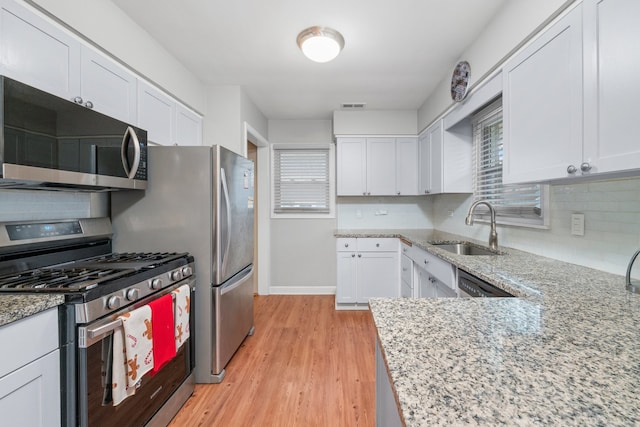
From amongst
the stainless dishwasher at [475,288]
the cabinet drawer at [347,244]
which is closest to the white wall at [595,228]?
the stainless dishwasher at [475,288]

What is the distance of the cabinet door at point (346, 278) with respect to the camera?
328cm

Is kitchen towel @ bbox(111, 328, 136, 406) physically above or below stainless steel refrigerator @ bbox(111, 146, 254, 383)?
below

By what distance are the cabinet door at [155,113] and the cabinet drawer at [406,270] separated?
2510 mm

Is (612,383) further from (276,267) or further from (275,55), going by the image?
(276,267)

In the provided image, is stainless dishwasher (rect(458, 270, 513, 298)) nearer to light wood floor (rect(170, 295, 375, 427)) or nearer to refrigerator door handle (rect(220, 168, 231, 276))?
light wood floor (rect(170, 295, 375, 427))

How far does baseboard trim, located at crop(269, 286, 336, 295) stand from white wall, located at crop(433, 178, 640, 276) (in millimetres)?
2497

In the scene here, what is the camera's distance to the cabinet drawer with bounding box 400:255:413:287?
2809 mm

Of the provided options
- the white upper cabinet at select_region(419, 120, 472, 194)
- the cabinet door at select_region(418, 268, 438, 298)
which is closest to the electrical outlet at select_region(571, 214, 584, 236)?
the cabinet door at select_region(418, 268, 438, 298)

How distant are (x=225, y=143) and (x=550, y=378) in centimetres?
292

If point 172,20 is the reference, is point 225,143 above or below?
below

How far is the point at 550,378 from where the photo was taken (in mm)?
514

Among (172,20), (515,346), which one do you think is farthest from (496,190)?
(172,20)

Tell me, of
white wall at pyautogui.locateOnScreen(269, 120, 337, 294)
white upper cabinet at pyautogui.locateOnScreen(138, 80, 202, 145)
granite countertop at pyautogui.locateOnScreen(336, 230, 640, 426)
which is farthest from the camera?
white wall at pyautogui.locateOnScreen(269, 120, 337, 294)

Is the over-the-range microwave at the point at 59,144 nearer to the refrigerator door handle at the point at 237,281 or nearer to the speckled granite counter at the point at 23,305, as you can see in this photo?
the speckled granite counter at the point at 23,305
